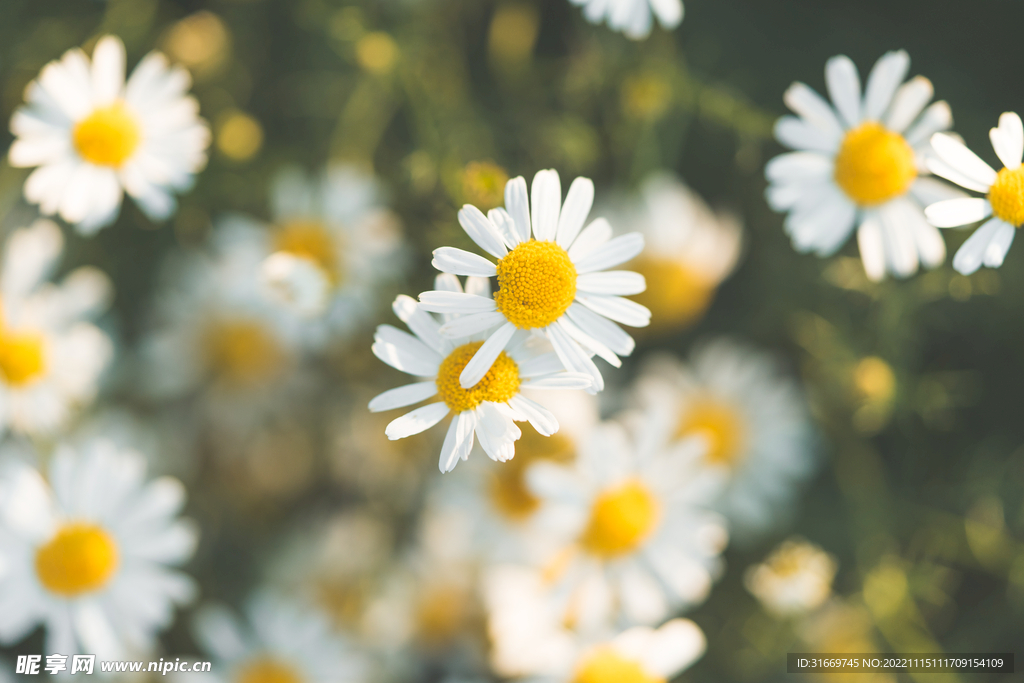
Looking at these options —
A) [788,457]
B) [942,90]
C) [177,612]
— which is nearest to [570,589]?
[788,457]

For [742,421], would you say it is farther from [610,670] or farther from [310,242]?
[310,242]

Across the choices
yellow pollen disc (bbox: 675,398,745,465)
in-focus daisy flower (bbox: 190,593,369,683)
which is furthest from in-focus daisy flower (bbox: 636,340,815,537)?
in-focus daisy flower (bbox: 190,593,369,683)

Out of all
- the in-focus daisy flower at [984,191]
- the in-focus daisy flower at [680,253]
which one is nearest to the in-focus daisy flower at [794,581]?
the in-focus daisy flower at [680,253]

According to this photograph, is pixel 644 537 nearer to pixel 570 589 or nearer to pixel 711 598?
pixel 570 589

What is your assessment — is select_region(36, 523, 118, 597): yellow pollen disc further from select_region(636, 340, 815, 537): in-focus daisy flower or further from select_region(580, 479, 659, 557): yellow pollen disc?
select_region(636, 340, 815, 537): in-focus daisy flower

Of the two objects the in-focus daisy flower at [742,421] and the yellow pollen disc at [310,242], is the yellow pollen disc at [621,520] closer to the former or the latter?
the in-focus daisy flower at [742,421]

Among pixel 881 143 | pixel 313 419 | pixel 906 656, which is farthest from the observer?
pixel 313 419
